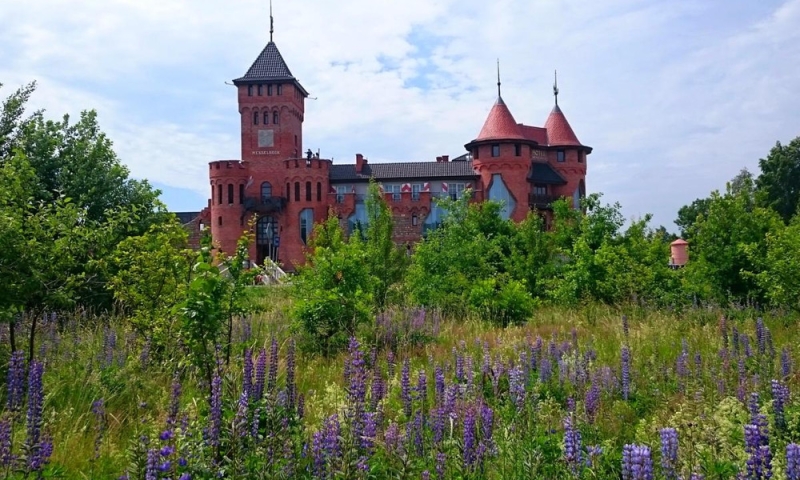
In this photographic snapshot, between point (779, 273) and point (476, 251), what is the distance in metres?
6.44

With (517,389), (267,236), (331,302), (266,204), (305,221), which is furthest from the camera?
(267,236)

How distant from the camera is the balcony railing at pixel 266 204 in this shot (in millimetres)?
48344

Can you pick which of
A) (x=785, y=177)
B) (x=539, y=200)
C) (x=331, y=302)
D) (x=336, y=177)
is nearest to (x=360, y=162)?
(x=336, y=177)

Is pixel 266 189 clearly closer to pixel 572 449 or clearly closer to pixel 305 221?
pixel 305 221

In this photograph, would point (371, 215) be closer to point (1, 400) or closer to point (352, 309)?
point (352, 309)

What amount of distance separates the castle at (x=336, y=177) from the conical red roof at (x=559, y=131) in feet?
0.26

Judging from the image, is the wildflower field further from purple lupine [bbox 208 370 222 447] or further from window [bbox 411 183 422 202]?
window [bbox 411 183 422 202]

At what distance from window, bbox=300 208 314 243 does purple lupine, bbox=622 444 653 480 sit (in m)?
46.1

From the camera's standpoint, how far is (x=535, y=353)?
629 cm

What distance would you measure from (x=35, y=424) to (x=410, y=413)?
1.98 meters

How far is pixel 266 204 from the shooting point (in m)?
48.4

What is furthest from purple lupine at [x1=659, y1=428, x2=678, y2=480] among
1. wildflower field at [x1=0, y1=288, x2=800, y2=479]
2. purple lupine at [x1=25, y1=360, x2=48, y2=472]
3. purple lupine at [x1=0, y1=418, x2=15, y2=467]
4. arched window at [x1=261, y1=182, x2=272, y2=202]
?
arched window at [x1=261, y1=182, x2=272, y2=202]

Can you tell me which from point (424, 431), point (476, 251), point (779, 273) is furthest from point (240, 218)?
point (424, 431)

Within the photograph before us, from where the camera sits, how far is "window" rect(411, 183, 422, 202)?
158ft
